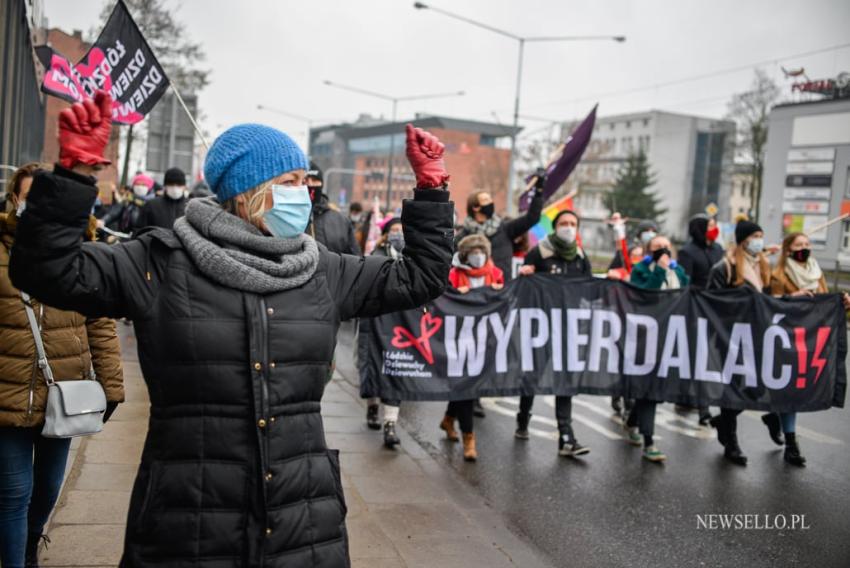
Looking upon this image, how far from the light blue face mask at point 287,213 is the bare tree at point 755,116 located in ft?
177

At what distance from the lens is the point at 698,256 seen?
10047mm

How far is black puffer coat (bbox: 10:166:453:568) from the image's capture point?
2307mm

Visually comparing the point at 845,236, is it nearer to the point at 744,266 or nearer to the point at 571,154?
the point at 571,154

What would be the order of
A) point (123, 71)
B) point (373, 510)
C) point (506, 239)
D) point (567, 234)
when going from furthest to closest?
point (506, 239), point (567, 234), point (123, 71), point (373, 510)

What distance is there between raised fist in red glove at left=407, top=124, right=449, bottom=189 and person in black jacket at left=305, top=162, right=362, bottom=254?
4515mm

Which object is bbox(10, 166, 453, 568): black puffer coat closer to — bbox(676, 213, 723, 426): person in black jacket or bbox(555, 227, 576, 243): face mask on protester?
bbox(555, 227, 576, 243): face mask on protester

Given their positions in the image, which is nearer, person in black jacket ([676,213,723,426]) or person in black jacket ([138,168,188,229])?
person in black jacket ([676,213,723,426])

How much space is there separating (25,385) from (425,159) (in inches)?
80.1

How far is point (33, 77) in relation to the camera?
19.0m

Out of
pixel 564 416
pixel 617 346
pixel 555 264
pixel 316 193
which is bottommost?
pixel 564 416

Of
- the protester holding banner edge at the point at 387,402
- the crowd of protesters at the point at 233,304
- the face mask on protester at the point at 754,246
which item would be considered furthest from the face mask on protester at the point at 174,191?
the crowd of protesters at the point at 233,304

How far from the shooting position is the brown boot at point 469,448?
7.18 m

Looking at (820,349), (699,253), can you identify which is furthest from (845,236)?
(820,349)

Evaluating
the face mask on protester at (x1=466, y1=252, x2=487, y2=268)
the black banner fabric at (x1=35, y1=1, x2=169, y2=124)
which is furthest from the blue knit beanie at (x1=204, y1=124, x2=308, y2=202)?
the face mask on protester at (x1=466, y1=252, x2=487, y2=268)
